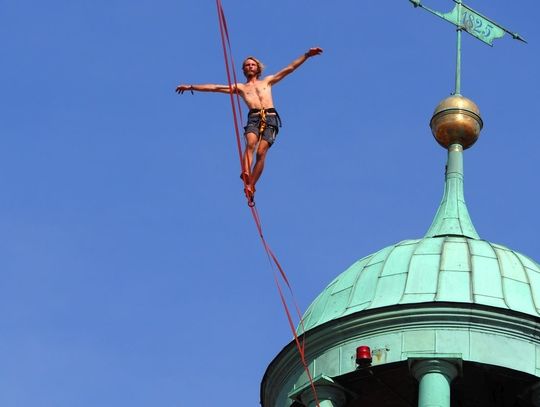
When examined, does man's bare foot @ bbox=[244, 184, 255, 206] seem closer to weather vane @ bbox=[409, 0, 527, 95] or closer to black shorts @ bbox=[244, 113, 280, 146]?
black shorts @ bbox=[244, 113, 280, 146]

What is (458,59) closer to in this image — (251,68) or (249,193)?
(251,68)

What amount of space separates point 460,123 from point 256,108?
9.38m

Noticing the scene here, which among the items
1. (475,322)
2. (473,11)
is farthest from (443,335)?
(473,11)

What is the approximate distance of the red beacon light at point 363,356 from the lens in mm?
34875

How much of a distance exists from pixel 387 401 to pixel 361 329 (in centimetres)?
185

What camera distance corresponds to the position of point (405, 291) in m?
35.6

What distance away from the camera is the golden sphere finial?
39.6m

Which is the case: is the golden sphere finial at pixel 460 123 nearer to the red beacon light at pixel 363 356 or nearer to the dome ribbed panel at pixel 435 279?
the dome ribbed panel at pixel 435 279

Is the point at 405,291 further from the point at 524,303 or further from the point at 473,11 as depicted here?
the point at 473,11

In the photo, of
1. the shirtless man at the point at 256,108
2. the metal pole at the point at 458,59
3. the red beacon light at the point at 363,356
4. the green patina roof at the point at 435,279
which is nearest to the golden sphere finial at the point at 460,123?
the metal pole at the point at 458,59

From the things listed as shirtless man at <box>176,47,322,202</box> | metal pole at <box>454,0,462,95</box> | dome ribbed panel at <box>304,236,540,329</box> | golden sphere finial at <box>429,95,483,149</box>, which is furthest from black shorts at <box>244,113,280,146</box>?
metal pole at <box>454,0,462,95</box>

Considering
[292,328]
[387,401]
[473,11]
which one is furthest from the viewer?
[473,11]

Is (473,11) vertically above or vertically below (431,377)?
above

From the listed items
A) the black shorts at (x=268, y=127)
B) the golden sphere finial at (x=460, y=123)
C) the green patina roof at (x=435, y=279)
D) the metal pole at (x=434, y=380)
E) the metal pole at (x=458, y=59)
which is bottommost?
the metal pole at (x=434, y=380)
